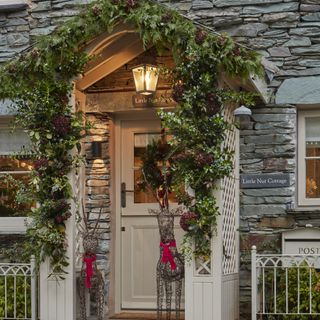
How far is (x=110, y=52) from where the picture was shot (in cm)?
826

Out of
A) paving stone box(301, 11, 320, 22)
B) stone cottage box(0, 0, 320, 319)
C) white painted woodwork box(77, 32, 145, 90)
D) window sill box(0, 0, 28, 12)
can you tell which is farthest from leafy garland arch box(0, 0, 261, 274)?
window sill box(0, 0, 28, 12)

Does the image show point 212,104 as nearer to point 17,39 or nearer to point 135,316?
point 135,316

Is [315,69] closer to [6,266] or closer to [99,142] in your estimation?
[99,142]

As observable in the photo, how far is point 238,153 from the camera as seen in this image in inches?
332

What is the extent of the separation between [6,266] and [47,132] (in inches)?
63.0

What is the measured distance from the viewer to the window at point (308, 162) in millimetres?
8484

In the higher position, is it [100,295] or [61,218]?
[61,218]

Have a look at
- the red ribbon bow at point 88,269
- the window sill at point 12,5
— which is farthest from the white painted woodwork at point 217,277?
the window sill at point 12,5

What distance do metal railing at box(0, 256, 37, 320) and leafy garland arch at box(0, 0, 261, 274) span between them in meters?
0.35

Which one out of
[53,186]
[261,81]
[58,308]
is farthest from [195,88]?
[58,308]

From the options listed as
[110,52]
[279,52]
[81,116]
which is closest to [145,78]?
[110,52]

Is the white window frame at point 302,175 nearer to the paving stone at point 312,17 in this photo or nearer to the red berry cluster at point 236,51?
the paving stone at point 312,17

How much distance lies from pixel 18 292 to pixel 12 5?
3.42m

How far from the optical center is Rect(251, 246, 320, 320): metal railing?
295 inches
